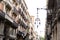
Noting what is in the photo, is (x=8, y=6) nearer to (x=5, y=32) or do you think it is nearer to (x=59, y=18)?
(x=5, y=32)

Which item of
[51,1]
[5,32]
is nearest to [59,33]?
[51,1]

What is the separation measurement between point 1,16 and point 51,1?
666cm

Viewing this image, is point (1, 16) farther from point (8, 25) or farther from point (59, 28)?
point (59, 28)

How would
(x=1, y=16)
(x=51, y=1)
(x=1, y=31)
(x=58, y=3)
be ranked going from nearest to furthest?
1. (x=58, y=3)
2. (x=51, y=1)
3. (x=1, y=16)
4. (x=1, y=31)

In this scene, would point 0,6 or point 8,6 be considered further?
point 8,6

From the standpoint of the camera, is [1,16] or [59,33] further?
[1,16]

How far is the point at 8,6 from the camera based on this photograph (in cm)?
2828

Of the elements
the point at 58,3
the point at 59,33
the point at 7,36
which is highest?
the point at 58,3

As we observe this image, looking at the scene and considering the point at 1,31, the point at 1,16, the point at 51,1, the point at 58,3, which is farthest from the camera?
the point at 1,31

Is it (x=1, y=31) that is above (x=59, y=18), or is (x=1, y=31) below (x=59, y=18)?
below

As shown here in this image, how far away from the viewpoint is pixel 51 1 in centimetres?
1733

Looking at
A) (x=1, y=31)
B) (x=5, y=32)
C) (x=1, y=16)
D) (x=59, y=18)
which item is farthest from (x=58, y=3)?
(x=5, y=32)

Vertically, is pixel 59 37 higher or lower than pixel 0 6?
lower

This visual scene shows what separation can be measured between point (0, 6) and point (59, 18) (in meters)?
11.4
